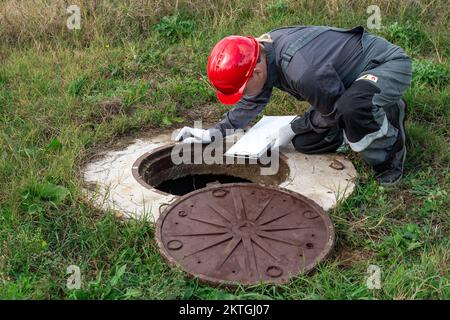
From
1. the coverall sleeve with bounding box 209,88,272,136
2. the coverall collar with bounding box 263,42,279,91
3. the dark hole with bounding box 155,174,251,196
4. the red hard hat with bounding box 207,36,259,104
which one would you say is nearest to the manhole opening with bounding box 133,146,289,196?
the dark hole with bounding box 155,174,251,196

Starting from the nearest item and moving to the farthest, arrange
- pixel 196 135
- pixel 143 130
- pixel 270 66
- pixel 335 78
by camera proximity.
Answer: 1. pixel 335 78
2. pixel 270 66
3. pixel 196 135
4. pixel 143 130

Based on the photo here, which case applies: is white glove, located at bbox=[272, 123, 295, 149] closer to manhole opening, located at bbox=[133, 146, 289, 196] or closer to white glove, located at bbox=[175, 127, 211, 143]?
manhole opening, located at bbox=[133, 146, 289, 196]

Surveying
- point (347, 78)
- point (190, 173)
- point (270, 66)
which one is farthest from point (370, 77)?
point (190, 173)

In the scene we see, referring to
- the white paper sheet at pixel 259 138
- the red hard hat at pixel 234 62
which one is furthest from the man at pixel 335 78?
the white paper sheet at pixel 259 138

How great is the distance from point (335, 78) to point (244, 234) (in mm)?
1011

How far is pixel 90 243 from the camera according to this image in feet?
10.2

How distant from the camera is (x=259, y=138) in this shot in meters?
3.86

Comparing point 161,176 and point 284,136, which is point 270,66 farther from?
point 161,176

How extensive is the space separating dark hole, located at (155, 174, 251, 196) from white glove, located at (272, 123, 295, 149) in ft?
1.28

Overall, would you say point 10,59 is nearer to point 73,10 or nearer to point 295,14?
point 73,10

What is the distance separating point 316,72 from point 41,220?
1.69 m

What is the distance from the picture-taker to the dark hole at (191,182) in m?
4.15

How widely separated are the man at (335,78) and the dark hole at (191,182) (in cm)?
61
